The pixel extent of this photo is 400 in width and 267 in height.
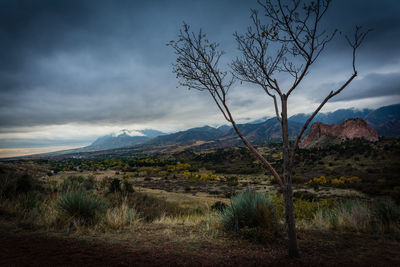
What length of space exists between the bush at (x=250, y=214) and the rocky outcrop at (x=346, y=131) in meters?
105

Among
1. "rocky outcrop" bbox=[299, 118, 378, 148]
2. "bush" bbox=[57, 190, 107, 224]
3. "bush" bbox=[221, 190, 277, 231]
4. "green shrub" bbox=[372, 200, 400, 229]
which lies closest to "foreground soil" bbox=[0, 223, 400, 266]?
"bush" bbox=[221, 190, 277, 231]

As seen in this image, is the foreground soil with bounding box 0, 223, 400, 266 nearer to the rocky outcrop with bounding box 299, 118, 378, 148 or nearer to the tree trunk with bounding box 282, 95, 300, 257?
the tree trunk with bounding box 282, 95, 300, 257

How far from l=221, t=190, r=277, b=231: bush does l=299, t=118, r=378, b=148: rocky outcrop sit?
105m

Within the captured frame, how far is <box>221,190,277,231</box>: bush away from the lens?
5.34 meters

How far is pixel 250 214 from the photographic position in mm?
5551

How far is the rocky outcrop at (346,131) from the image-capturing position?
88.3 meters

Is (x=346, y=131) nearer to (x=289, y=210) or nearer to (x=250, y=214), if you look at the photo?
(x=250, y=214)

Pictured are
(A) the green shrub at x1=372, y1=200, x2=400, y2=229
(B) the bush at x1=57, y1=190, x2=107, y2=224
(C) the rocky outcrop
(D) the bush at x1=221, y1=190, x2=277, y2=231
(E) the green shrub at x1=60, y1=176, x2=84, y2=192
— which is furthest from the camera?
(C) the rocky outcrop

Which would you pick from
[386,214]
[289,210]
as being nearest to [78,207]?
[289,210]

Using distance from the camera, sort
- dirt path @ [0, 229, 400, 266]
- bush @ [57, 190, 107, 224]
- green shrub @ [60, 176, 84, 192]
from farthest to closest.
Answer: green shrub @ [60, 176, 84, 192]
bush @ [57, 190, 107, 224]
dirt path @ [0, 229, 400, 266]

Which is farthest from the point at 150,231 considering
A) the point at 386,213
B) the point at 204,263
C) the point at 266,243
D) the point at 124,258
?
the point at 386,213

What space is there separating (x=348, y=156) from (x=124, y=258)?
222 ft

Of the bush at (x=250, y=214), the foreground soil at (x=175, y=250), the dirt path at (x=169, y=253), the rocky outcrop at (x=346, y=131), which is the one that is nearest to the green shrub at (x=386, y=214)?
the foreground soil at (x=175, y=250)

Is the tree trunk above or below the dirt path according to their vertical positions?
above
